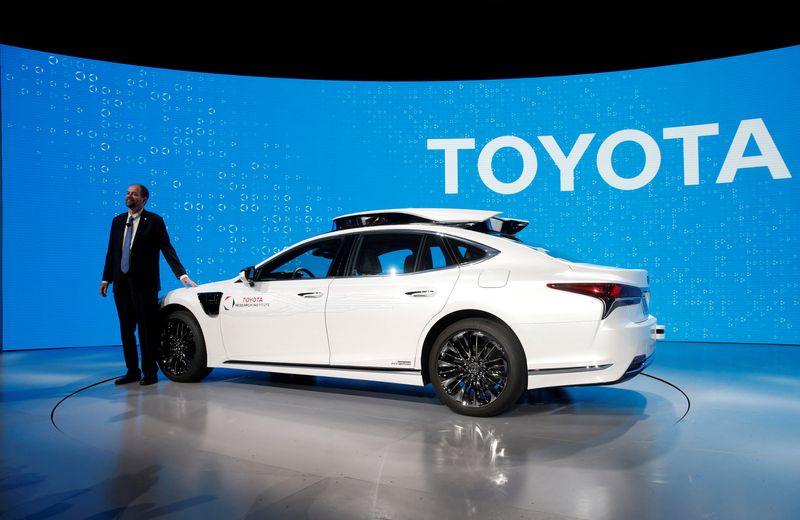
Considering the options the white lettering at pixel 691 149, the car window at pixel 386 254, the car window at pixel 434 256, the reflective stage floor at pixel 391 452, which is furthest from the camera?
the white lettering at pixel 691 149

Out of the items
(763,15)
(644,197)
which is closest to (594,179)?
(644,197)

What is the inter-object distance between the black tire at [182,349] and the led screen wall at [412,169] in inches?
117

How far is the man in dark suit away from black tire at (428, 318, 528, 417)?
9.10 ft

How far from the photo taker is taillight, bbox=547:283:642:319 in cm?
361

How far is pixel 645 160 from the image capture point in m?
8.26

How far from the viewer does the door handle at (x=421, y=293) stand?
4078 mm

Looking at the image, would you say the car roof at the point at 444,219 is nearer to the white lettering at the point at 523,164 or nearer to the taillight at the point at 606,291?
the taillight at the point at 606,291

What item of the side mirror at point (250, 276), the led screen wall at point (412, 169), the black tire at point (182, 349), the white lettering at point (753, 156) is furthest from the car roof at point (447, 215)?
the white lettering at point (753, 156)

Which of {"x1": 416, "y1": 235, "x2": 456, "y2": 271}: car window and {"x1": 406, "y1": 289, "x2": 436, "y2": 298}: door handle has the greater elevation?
{"x1": 416, "y1": 235, "x2": 456, "y2": 271}: car window

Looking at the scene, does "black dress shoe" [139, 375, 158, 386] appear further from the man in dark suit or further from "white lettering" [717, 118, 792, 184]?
"white lettering" [717, 118, 792, 184]

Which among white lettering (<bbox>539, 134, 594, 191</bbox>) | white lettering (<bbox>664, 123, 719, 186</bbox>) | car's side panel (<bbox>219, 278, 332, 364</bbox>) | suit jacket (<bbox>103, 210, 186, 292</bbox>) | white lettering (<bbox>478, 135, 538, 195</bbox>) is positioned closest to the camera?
car's side panel (<bbox>219, 278, 332, 364</bbox>)

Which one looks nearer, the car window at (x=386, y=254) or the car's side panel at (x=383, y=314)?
the car's side panel at (x=383, y=314)

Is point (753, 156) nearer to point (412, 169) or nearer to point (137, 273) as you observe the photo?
point (412, 169)

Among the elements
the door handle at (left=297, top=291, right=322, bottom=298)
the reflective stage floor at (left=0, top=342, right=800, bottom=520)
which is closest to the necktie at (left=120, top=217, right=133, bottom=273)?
the reflective stage floor at (left=0, top=342, right=800, bottom=520)
